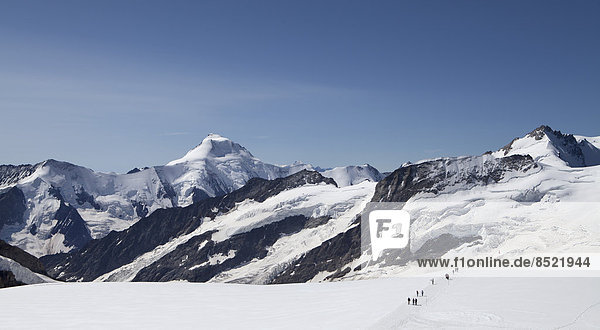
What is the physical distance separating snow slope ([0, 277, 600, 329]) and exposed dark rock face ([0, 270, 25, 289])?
37394 millimetres

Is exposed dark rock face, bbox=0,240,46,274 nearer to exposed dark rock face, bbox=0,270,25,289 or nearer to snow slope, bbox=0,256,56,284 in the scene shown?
snow slope, bbox=0,256,56,284

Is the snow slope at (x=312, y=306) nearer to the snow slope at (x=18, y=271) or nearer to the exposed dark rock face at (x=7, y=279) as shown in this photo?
the exposed dark rock face at (x=7, y=279)

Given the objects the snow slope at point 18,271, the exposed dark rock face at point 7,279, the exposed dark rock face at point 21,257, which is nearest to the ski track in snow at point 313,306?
the exposed dark rock face at point 7,279

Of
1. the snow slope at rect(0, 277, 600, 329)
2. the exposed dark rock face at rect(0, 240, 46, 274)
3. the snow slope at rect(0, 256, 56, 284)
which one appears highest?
the snow slope at rect(0, 277, 600, 329)

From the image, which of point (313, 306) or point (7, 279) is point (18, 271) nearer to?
point (7, 279)

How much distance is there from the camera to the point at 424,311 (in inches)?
1804

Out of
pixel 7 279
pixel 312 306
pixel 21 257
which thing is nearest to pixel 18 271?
pixel 7 279

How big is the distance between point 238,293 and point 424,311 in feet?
71.2

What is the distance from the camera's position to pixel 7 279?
9469 centimetres

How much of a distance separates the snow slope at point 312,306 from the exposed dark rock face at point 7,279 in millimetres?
37394

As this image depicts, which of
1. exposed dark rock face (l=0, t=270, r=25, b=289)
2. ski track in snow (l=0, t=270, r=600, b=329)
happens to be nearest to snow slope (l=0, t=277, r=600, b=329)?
ski track in snow (l=0, t=270, r=600, b=329)

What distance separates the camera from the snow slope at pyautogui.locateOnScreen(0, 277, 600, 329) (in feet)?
135

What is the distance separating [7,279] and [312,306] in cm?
7251

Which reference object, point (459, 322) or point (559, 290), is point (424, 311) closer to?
point (459, 322)
